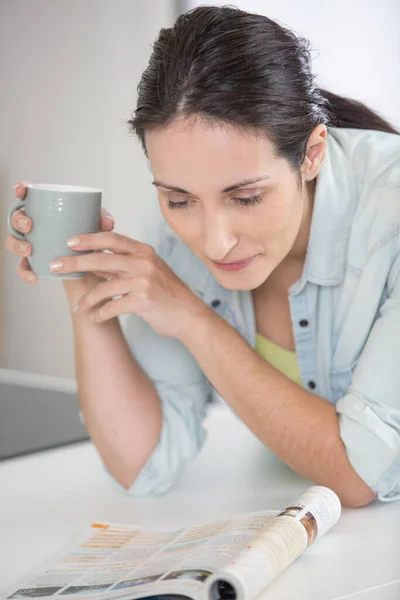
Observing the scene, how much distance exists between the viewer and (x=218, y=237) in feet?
3.50

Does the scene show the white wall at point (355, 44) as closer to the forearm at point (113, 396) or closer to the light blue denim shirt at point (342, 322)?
the light blue denim shirt at point (342, 322)

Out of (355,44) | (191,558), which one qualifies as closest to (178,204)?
(191,558)

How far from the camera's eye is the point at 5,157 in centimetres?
154

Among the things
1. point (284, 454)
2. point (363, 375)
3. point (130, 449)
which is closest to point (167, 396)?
point (130, 449)

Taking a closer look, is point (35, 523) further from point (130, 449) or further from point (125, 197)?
point (125, 197)

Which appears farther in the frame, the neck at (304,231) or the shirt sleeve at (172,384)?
the shirt sleeve at (172,384)

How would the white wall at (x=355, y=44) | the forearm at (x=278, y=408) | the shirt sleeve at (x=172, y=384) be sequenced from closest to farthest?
the forearm at (x=278, y=408)
the shirt sleeve at (x=172, y=384)
the white wall at (x=355, y=44)

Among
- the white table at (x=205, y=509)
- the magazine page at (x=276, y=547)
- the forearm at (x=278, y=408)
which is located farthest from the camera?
the forearm at (x=278, y=408)

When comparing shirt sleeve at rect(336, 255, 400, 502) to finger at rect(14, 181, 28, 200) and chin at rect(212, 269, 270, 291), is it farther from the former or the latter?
finger at rect(14, 181, 28, 200)

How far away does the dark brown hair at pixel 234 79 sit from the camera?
102 centimetres

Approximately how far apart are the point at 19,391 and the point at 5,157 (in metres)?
0.45

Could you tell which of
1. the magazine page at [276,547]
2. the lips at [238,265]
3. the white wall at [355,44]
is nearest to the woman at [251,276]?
the lips at [238,265]

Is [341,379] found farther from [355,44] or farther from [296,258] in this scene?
[355,44]

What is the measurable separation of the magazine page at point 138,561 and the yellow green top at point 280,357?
32 cm
